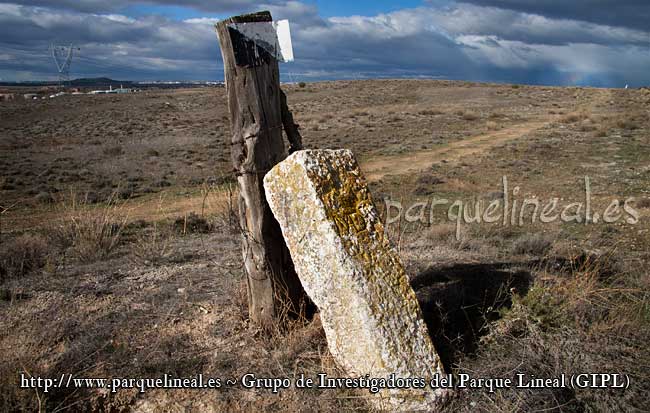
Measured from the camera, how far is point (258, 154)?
12.1 feet

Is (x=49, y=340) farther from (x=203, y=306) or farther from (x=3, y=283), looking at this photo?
(x=3, y=283)

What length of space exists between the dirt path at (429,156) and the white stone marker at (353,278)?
1095cm

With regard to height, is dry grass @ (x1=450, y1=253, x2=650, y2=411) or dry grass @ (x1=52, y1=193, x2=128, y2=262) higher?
dry grass @ (x1=52, y1=193, x2=128, y2=262)

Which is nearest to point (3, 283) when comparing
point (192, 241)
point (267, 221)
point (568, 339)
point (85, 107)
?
point (192, 241)

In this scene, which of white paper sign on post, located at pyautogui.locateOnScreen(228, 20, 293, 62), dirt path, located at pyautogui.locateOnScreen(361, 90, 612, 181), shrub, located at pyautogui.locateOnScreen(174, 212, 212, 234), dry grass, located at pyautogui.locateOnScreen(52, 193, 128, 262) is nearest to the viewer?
white paper sign on post, located at pyautogui.locateOnScreen(228, 20, 293, 62)

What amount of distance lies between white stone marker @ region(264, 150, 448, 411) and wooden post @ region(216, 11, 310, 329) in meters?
0.45

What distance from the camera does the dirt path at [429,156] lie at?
50.8 feet

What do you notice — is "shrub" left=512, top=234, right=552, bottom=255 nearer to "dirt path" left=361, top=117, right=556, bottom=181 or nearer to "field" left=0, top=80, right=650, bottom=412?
"field" left=0, top=80, right=650, bottom=412

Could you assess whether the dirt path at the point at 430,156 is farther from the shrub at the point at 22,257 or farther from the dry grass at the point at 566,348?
the dry grass at the point at 566,348

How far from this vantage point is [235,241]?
272 inches

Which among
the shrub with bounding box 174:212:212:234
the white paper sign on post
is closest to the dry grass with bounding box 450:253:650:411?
the white paper sign on post

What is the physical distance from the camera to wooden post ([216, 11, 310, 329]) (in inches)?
141

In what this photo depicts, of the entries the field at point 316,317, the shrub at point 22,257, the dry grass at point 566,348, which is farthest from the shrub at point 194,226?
the dry grass at point 566,348

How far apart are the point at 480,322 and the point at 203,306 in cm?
249
